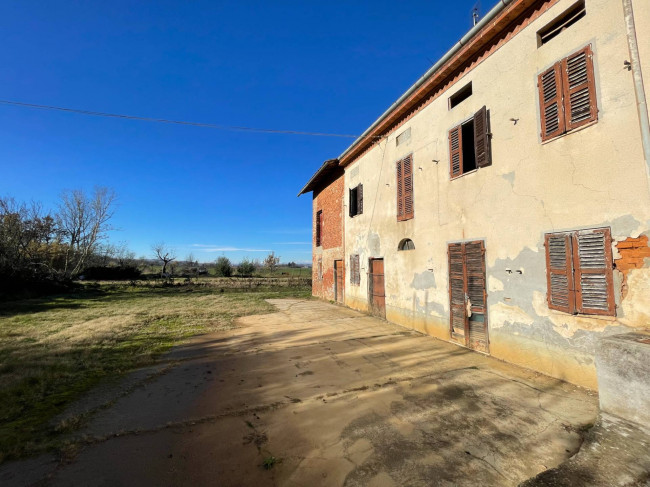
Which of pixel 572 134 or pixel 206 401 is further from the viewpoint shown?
pixel 572 134

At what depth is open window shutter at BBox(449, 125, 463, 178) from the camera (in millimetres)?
6355

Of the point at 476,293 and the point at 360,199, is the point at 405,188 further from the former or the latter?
the point at 476,293

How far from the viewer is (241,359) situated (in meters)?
5.77

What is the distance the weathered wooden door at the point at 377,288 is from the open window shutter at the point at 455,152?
4.04m

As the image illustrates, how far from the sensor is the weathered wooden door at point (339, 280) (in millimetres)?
13216

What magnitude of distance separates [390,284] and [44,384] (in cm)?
795

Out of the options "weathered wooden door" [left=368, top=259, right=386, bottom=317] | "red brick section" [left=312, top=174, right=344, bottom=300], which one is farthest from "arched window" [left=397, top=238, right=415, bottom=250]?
"red brick section" [left=312, top=174, right=344, bottom=300]

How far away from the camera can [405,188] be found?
831cm

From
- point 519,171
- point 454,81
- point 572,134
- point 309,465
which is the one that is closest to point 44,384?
point 309,465

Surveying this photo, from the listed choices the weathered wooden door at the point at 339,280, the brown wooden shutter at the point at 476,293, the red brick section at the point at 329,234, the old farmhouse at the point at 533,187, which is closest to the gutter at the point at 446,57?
the old farmhouse at the point at 533,187

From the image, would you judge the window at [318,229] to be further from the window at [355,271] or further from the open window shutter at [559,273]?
the open window shutter at [559,273]

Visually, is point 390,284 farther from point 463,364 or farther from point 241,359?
point 241,359

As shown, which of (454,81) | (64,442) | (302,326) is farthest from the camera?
(302,326)

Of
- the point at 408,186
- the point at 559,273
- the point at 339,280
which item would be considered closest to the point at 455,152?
the point at 408,186
